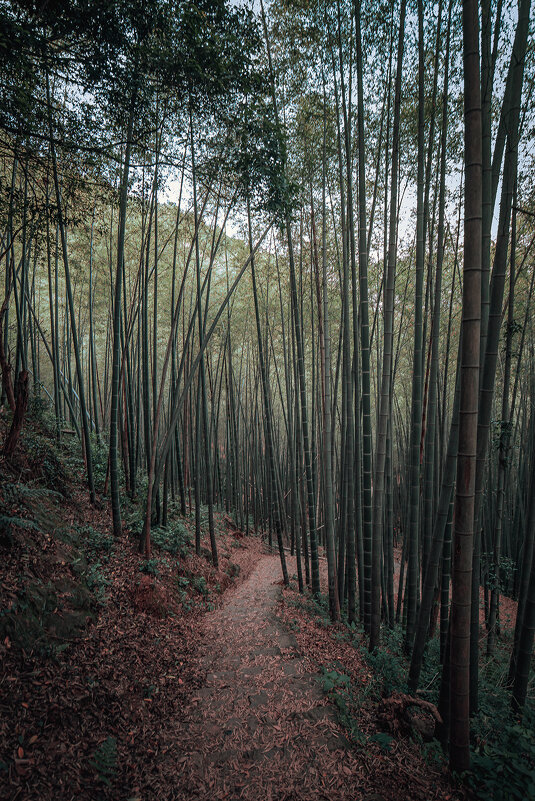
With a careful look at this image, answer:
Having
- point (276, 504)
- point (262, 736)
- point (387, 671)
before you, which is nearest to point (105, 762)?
point (262, 736)

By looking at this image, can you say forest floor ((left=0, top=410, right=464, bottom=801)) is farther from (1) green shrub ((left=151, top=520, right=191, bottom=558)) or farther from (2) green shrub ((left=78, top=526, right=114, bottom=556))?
(1) green shrub ((left=151, top=520, right=191, bottom=558))

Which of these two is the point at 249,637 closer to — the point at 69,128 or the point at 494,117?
the point at 69,128

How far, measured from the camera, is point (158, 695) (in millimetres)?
2057

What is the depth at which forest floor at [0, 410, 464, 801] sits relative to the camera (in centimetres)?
151

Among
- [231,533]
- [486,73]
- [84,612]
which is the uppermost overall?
[486,73]

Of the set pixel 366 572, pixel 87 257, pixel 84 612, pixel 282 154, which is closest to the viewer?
pixel 84 612

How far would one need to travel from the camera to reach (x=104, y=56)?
2352 millimetres

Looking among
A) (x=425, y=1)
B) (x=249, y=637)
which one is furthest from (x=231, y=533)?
(x=425, y=1)

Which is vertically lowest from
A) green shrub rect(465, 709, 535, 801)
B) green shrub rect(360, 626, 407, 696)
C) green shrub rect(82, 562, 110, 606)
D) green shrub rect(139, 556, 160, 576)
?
green shrub rect(360, 626, 407, 696)

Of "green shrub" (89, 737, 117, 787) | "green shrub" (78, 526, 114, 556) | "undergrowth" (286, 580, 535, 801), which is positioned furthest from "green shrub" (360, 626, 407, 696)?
"green shrub" (78, 526, 114, 556)

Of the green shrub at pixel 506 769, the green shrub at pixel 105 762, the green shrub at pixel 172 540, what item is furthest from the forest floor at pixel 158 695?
the green shrub at pixel 172 540

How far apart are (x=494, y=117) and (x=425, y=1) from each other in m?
1.12

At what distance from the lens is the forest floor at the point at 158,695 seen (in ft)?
4.96

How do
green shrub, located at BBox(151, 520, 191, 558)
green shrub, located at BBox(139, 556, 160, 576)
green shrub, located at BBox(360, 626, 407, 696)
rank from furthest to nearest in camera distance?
green shrub, located at BBox(151, 520, 191, 558), green shrub, located at BBox(139, 556, 160, 576), green shrub, located at BBox(360, 626, 407, 696)
